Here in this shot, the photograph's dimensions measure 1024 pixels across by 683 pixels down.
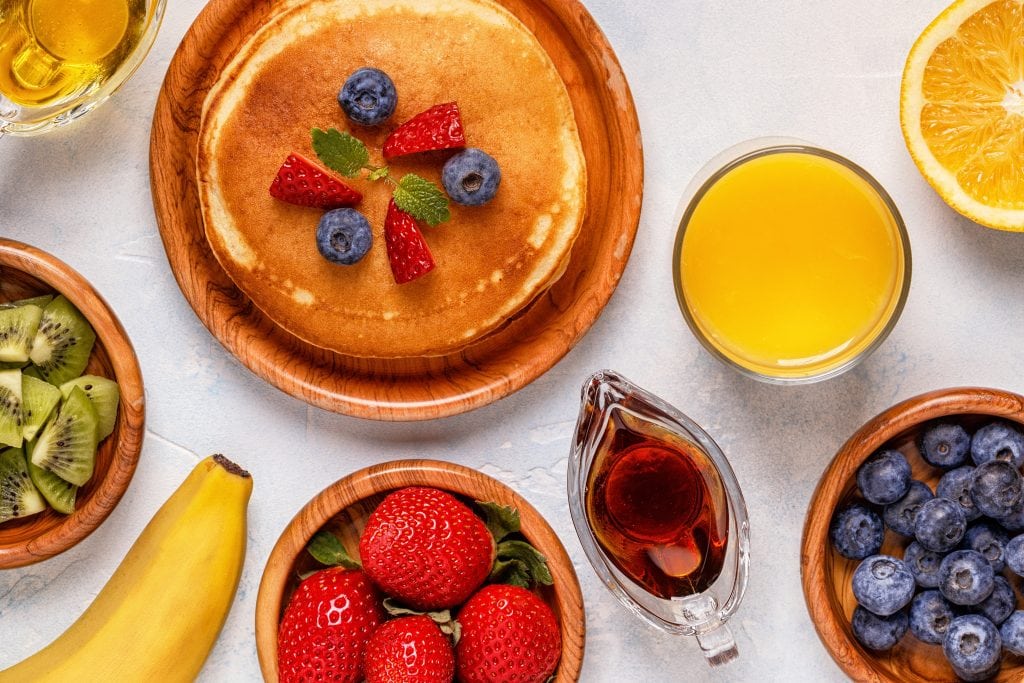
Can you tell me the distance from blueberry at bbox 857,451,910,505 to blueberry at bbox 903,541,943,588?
11 cm

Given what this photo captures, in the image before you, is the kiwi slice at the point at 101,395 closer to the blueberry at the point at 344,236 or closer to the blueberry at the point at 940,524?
the blueberry at the point at 344,236

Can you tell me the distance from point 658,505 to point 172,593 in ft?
2.97

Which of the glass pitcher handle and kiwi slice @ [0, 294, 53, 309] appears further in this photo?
kiwi slice @ [0, 294, 53, 309]

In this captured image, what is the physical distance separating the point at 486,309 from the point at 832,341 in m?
0.62

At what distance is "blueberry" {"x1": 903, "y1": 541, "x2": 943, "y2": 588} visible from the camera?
1717mm

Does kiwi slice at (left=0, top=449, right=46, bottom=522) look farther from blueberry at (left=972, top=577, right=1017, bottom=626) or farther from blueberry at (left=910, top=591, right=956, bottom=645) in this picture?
blueberry at (left=972, top=577, right=1017, bottom=626)

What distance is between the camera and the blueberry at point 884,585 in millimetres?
1664

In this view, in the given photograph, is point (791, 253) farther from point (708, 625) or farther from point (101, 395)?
point (101, 395)

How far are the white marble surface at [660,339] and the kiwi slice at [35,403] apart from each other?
0.18 m

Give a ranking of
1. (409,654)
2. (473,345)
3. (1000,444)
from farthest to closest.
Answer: (473,345) → (1000,444) → (409,654)

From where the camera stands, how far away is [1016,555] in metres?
1.68

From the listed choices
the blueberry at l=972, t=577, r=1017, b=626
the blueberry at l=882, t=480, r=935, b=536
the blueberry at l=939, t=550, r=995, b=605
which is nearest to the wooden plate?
the blueberry at l=882, t=480, r=935, b=536

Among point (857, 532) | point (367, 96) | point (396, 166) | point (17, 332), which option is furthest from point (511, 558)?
point (17, 332)

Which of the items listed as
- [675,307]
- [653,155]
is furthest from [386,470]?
[653,155]
